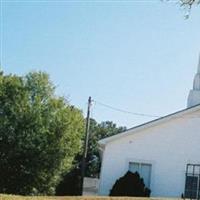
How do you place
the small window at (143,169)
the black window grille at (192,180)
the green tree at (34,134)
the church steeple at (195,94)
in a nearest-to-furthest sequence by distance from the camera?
the black window grille at (192,180), the small window at (143,169), the church steeple at (195,94), the green tree at (34,134)

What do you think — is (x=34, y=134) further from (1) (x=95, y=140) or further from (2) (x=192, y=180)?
(1) (x=95, y=140)

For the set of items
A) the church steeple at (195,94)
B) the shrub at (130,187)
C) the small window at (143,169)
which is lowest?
the shrub at (130,187)

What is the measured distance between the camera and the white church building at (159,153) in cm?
2883

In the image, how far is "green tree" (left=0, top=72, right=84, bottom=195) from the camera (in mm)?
39625

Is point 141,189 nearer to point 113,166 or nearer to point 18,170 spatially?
point 113,166

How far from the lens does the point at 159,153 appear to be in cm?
2925

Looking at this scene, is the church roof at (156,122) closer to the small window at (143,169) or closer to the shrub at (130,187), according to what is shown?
the small window at (143,169)

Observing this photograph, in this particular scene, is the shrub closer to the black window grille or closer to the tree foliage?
the black window grille

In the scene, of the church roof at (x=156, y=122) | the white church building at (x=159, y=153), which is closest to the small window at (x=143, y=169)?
the white church building at (x=159, y=153)

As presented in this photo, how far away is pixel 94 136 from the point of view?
74.2 meters

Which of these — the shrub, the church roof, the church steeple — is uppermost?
the church steeple

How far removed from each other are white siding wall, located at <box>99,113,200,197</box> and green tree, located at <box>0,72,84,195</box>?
1138 centimetres

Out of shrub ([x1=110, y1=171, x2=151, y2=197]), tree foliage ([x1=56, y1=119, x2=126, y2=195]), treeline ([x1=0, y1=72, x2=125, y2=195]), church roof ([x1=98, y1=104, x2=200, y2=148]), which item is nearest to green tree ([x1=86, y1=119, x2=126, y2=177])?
tree foliage ([x1=56, y1=119, x2=126, y2=195])

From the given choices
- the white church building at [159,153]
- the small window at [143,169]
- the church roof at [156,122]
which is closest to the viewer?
the white church building at [159,153]
